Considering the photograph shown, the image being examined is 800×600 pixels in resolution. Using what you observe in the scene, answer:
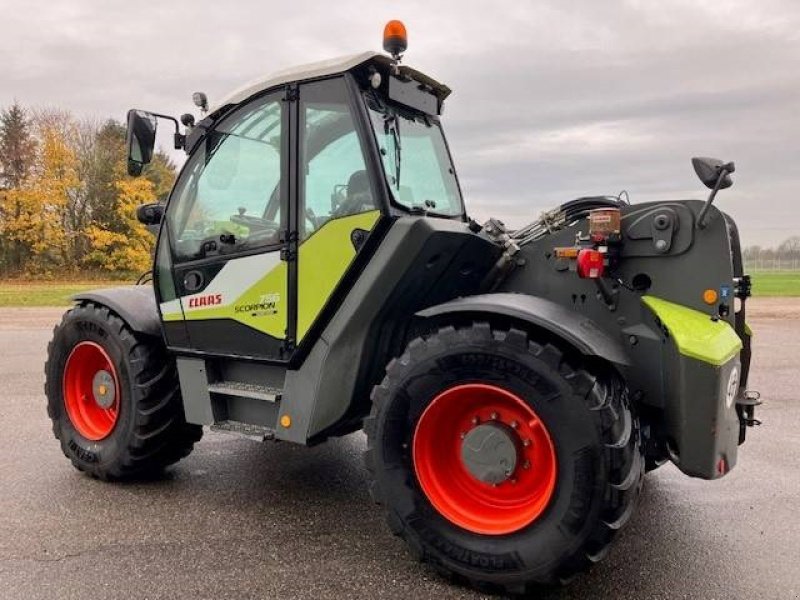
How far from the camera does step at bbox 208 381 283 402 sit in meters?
3.90

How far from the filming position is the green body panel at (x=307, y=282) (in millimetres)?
3607

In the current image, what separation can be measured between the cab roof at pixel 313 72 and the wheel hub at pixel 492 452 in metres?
2.03

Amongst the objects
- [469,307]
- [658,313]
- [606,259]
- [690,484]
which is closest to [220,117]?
[469,307]

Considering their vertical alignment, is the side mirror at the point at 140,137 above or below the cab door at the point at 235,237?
above

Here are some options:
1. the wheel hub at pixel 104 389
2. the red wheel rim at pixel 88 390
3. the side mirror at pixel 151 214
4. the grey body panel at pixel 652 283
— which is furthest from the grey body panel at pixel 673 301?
the red wheel rim at pixel 88 390

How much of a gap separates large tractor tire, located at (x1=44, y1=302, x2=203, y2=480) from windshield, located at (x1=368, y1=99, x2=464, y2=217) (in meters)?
1.96

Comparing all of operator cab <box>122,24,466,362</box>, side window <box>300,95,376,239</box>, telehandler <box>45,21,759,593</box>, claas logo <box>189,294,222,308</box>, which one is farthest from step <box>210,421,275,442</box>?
side window <box>300,95,376,239</box>

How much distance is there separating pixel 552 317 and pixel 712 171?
0.99 m

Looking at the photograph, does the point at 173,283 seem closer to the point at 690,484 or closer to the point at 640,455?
the point at 640,455

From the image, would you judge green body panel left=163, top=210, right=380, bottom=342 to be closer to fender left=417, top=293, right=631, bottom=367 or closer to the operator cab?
the operator cab

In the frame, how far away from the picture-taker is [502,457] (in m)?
3.12

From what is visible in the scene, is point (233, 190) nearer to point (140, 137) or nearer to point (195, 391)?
point (140, 137)

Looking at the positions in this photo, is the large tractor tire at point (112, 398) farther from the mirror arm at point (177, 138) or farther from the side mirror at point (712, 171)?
the side mirror at point (712, 171)

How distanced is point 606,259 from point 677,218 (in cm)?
38
